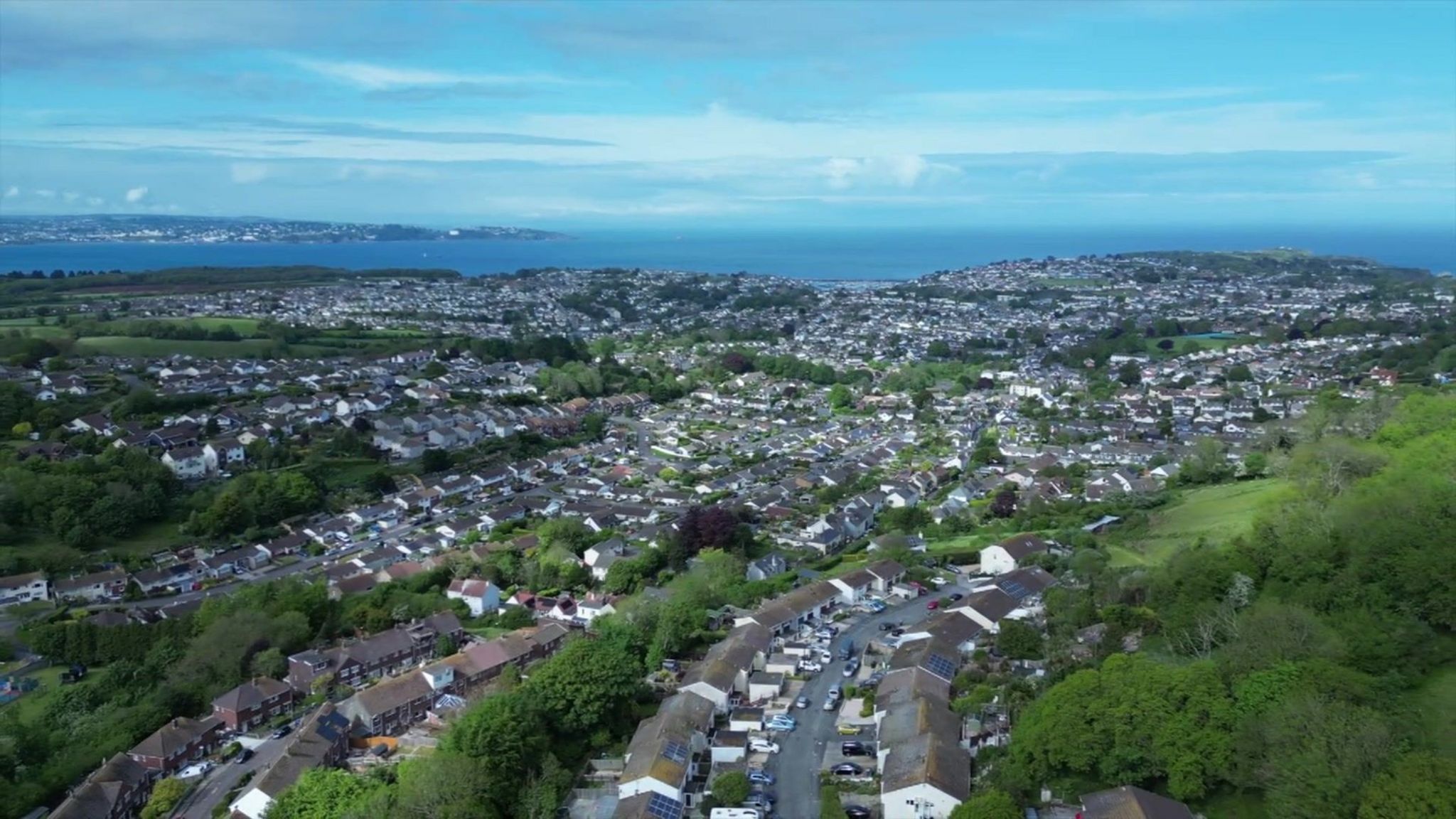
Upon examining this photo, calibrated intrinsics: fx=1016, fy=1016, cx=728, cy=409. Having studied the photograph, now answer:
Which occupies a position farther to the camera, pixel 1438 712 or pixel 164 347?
pixel 164 347

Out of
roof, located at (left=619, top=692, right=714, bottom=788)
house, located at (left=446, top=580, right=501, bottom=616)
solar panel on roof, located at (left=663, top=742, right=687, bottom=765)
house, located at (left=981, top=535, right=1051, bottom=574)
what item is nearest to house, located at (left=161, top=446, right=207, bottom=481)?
house, located at (left=446, top=580, right=501, bottom=616)

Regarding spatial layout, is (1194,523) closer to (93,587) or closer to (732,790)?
(732,790)

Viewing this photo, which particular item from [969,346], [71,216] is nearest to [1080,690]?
[969,346]

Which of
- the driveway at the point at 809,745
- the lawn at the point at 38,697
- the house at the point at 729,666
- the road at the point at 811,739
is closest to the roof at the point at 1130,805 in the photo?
the road at the point at 811,739

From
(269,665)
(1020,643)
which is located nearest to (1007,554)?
(1020,643)

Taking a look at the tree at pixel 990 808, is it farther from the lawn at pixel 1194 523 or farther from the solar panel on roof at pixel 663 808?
the lawn at pixel 1194 523
